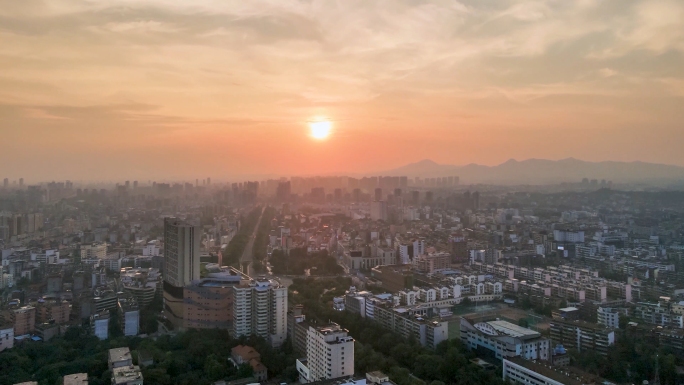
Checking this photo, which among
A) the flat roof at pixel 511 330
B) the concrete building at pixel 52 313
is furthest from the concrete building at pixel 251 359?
the concrete building at pixel 52 313

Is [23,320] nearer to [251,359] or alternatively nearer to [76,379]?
[76,379]

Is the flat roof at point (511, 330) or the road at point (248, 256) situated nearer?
the flat roof at point (511, 330)

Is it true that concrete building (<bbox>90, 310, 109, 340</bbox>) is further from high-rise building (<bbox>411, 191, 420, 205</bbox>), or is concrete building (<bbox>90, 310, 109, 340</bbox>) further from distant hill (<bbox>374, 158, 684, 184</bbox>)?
high-rise building (<bbox>411, 191, 420, 205</bbox>)

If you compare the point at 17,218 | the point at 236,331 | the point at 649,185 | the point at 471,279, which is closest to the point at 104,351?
the point at 236,331

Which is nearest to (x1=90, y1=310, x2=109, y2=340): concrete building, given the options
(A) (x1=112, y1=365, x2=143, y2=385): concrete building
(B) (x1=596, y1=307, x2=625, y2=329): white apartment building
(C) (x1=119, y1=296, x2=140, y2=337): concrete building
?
(C) (x1=119, y1=296, x2=140, y2=337): concrete building

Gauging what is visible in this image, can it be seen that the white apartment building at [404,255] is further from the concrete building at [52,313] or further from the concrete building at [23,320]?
the concrete building at [23,320]

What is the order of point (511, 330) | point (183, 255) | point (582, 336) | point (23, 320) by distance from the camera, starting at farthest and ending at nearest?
point (183, 255) < point (23, 320) < point (582, 336) < point (511, 330)

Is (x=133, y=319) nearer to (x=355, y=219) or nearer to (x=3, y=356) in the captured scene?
(x=3, y=356)

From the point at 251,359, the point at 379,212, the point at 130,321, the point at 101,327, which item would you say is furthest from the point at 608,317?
the point at 379,212
